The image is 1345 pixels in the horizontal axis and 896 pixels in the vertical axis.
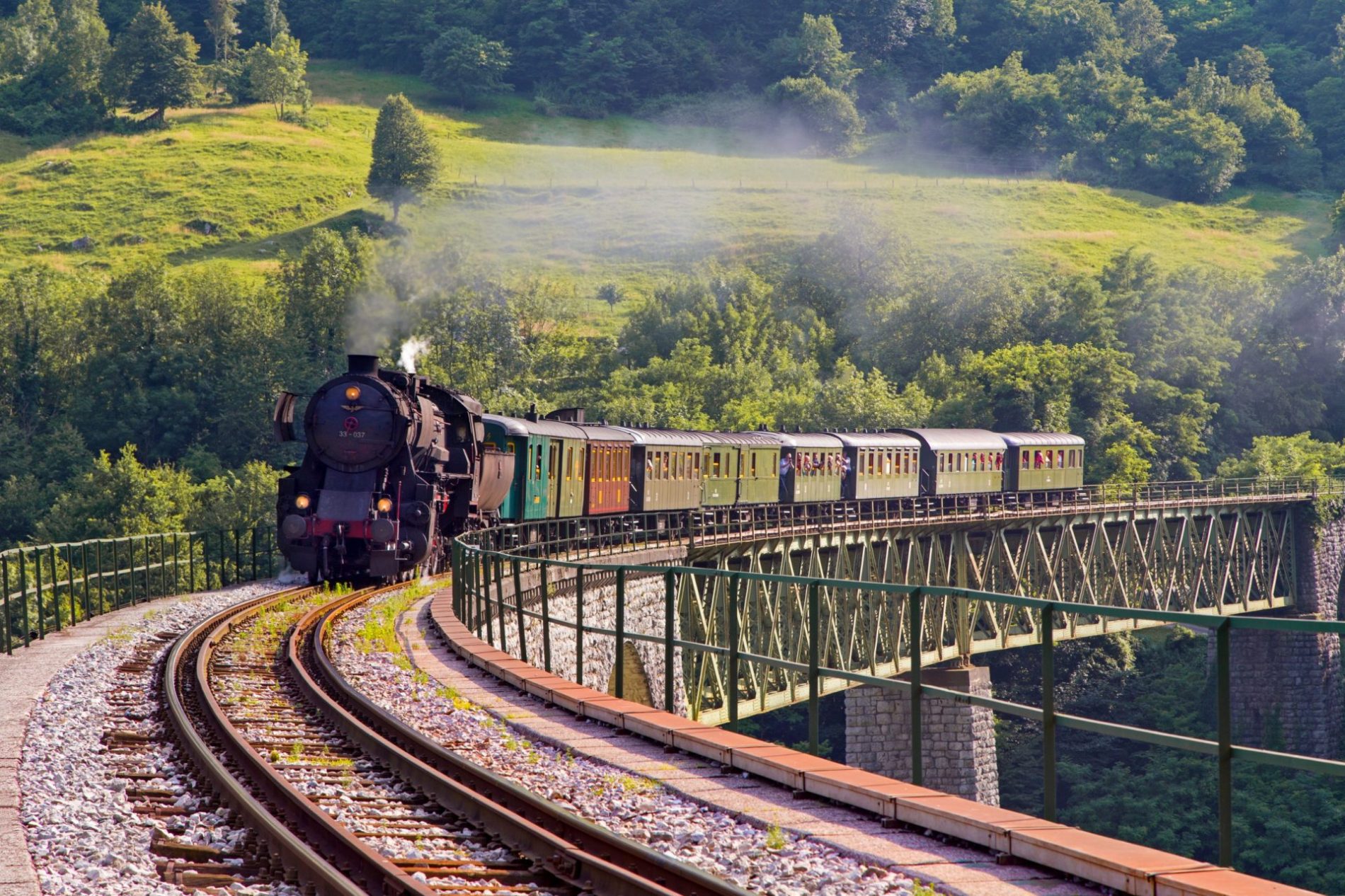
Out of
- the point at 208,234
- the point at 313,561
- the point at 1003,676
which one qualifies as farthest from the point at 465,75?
the point at 313,561

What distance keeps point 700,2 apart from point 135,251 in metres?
94.1

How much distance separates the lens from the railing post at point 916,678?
9586mm

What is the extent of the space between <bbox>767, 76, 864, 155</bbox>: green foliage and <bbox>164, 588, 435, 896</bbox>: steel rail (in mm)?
158611

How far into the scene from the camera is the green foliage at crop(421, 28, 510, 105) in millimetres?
162750

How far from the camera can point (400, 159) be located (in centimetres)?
13238

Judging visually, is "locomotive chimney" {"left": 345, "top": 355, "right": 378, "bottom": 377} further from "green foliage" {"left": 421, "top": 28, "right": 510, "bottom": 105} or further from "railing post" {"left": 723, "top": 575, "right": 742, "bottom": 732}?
"green foliage" {"left": 421, "top": 28, "right": 510, "bottom": 105}

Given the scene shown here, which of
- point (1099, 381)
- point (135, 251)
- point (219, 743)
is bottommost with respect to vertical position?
point (219, 743)

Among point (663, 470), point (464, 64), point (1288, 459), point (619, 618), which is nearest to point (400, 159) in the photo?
point (464, 64)

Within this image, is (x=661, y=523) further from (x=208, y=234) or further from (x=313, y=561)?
(x=208, y=234)

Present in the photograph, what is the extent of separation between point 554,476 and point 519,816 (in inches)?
1039

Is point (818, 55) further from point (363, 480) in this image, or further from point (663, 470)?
point (363, 480)

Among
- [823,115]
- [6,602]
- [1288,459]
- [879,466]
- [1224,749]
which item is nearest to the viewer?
[1224,749]

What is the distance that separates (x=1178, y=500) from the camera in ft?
196

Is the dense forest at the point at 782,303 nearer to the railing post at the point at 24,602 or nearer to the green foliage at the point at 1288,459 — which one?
the green foliage at the point at 1288,459
